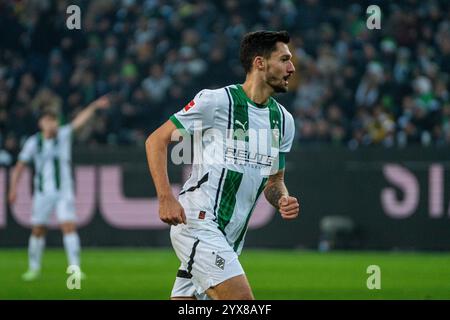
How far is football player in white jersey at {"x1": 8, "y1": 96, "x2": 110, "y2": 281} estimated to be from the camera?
48.2 ft

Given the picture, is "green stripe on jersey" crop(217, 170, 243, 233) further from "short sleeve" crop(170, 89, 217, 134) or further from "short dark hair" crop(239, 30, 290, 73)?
"short dark hair" crop(239, 30, 290, 73)

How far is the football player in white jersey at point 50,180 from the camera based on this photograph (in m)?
14.7

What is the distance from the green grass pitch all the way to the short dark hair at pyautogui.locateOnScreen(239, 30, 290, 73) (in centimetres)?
487

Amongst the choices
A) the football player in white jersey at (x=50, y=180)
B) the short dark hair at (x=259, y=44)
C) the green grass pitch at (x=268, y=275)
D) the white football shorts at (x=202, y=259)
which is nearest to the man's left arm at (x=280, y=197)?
the white football shorts at (x=202, y=259)

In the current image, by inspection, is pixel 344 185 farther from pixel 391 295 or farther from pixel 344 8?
pixel 391 295

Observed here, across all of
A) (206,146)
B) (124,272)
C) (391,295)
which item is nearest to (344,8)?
(124,272)

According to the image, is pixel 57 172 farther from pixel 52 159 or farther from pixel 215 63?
pixel 215 63

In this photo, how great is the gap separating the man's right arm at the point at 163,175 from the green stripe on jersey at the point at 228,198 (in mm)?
431

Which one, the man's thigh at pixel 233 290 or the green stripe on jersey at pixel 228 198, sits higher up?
the green stripe on jersey at pixel 228 198

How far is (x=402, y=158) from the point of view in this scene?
18.5m

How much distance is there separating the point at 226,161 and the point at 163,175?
0.55 meters

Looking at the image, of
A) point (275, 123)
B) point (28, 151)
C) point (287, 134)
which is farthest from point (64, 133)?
point (275, 123)

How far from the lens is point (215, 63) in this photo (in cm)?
2062

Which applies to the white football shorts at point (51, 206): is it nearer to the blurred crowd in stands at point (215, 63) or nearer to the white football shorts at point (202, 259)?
the blurred crowd in stands at point (215, 63)
